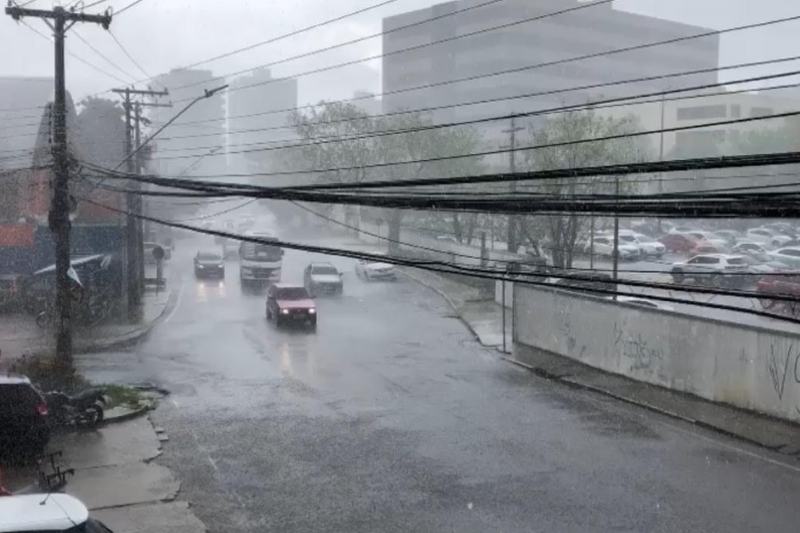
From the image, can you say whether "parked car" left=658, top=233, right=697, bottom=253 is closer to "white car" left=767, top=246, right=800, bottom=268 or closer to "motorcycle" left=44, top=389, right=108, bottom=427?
"white car" left=767, top=246, right=800, bottom=268

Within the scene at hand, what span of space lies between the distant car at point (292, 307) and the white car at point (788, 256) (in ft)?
82.2

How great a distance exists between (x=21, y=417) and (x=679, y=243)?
47.3m

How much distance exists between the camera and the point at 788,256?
44.7 metres

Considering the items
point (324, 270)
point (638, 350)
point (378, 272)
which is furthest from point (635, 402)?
point (378, 272)

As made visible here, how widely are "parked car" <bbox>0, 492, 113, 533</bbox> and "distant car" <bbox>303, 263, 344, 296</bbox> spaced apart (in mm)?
35546

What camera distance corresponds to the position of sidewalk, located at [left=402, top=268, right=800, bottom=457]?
16.9m

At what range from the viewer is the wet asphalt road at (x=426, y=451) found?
12641mm

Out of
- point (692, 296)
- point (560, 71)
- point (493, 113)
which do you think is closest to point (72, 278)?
point (692, 296)

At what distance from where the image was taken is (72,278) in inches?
851

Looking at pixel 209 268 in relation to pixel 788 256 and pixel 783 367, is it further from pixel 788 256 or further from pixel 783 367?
pixel 783 367

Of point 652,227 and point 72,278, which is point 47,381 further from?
point 652,227

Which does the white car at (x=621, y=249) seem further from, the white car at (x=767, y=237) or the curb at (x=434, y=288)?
the white car at (x=767, y=237)

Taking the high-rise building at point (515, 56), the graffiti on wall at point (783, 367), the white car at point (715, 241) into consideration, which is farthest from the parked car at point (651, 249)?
the high-rise building at point (515, 56)

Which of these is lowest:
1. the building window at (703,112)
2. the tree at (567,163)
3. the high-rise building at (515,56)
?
the tree at (567,163)
